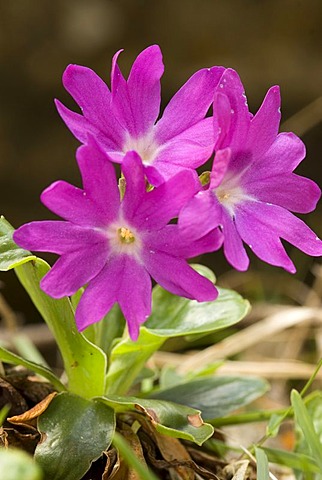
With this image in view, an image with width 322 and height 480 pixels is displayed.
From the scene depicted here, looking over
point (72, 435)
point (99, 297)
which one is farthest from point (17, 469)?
point (72, 435)

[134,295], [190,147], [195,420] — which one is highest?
[190,147]

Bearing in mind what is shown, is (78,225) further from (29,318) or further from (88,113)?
(29,318)

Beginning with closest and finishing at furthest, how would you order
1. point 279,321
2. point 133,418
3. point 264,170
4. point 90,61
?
point 264,170 < point 133,418 < point 279,321 < point 90,61

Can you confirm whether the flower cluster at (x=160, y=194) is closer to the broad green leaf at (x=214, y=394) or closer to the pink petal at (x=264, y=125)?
the pink petal at (x=264, y=125)

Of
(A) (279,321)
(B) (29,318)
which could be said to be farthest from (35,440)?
(B) (29,318)

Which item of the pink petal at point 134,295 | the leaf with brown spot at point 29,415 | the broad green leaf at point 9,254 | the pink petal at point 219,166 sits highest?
the pink petal at point 219,166

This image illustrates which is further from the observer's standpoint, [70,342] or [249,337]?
[249,337]

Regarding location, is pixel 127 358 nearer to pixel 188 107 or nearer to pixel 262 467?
pixel 262 467

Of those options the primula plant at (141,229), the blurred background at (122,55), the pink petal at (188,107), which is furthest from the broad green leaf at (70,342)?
the blurred background at (122,55)
